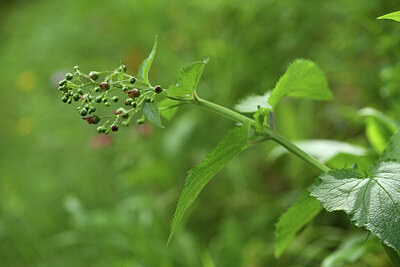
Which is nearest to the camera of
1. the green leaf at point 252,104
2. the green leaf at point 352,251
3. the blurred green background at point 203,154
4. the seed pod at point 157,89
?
the seed pod at point 157,89

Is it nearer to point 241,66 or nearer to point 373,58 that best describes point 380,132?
point 373,58

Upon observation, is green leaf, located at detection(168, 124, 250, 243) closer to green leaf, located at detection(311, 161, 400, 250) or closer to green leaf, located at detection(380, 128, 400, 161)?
green leaf, located at detection(311, 161, 400, 250)

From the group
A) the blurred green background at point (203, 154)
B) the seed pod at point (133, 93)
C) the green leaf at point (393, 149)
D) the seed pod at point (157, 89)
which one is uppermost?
the blurred green background at point (203, 154)

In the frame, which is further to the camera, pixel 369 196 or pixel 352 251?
pixel 352 251

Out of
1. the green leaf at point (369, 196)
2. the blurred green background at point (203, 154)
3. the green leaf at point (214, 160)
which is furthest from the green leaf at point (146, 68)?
the blurred green background at point (203, 154)

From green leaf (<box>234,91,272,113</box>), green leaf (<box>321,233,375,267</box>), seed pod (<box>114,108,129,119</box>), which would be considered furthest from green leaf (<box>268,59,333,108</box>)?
green leaf (<box>321,233,375,267</box>)

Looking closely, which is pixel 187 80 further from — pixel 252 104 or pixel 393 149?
pixel 393 149

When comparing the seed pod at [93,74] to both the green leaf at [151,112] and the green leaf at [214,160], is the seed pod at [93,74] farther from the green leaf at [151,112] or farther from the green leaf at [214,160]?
the green leaf at [214,160]

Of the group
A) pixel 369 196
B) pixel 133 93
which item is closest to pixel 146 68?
pixel 133 93
